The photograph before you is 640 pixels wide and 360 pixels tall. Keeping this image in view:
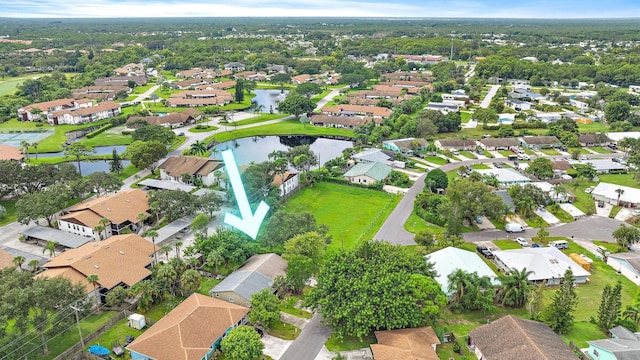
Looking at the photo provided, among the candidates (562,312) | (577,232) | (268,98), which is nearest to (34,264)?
(562,312)

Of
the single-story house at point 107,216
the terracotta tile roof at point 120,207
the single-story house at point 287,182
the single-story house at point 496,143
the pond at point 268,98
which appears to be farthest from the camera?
the pond at point 268,98

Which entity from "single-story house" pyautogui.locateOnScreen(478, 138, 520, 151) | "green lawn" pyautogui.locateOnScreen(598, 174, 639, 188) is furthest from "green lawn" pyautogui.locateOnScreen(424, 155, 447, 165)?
"green lawn" pyautogui.locateOnScreen(598, 174, 639, 188)

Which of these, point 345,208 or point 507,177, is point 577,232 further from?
point 345,208

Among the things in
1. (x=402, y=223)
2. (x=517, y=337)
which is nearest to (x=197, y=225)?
(x=402, y=223)

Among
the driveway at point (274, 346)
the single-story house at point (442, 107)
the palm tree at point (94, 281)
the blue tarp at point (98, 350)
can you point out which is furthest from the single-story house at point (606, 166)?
the blue tarp at point (98, 350)

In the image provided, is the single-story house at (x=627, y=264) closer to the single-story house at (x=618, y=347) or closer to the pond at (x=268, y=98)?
the single-story house at (x=618, y=347)

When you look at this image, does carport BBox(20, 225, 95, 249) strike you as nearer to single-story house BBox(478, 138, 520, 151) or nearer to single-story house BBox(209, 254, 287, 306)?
single-story house BBox(209, 254, 287, 306)

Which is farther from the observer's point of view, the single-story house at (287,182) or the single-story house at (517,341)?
the single-story house at (287,182)
